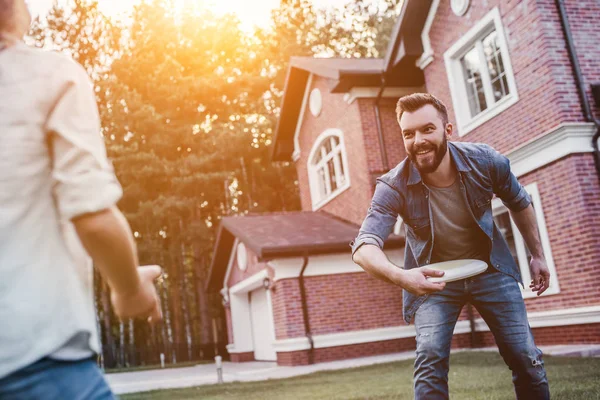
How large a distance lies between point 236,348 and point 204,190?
11178mm

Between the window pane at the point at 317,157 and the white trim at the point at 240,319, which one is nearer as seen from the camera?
the window pane at the point at 317,157

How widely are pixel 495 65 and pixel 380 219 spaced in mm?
10214

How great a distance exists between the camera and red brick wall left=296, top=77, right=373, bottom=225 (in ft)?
53.8

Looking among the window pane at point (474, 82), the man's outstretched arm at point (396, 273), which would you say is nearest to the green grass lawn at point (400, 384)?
the man's outstretched arm at point (396, 273)

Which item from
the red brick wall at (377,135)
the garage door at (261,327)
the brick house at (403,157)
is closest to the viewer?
the brick house at (403,157)

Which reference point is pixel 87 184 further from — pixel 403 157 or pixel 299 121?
pixel 299 121

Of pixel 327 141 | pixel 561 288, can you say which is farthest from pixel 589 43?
pixel 327 141

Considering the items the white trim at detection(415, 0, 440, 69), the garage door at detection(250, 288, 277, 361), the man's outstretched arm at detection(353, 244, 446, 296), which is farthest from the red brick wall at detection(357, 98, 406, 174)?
the man's outstretched arm at detection(353, 244, 446, 296)

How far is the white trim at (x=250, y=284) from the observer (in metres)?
17.5

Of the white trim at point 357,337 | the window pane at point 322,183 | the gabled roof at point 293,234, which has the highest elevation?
the window pane at point 322,183

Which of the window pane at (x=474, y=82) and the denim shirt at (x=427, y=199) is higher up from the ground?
the window pane at (x=474, y=82)

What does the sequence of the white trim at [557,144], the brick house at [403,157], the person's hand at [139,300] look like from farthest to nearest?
1. the brick house at [403,157]
2. the white trim at [557,144]
3. the person's hand at [139,300]

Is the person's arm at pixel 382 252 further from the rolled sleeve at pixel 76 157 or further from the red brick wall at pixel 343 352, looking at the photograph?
the red brick wall at pixel 343 352

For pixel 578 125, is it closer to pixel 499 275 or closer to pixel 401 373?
pixel 401 373
